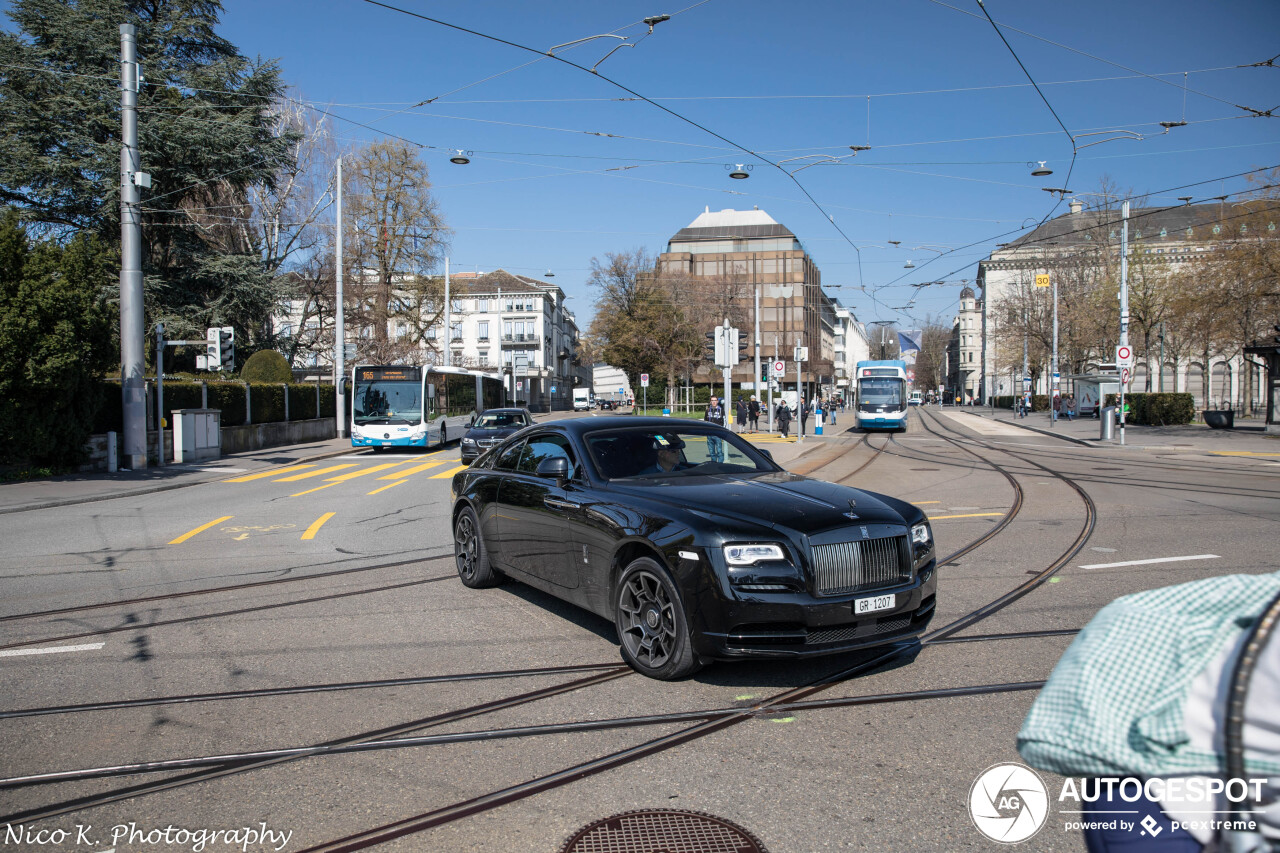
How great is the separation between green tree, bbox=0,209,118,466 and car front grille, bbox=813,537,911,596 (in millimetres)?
17248

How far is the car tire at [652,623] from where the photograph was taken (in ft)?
15.6

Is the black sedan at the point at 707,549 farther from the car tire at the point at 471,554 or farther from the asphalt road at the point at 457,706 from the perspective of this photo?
the car tire at the point at 471,554

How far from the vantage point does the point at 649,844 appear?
10.2 ft

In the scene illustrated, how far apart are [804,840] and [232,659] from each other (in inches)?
160

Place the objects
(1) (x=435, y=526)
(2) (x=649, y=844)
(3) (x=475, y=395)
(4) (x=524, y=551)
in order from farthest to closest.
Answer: (3) (x=475, y=395) → (1) (x=435, y=526) → (4) (x=524, y=551) → (2) (x=649, y=844)

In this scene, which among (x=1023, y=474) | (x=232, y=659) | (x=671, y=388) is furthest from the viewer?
(x=671, y=388)

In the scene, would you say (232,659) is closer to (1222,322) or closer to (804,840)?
(804,840)

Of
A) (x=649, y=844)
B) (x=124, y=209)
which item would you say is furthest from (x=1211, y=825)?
(x=124, y=209)

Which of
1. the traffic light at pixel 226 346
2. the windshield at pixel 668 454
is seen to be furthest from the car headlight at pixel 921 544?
the traffic light at pixel 226 346

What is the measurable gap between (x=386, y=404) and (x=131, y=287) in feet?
31.5

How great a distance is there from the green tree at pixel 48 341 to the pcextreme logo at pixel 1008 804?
18.4m

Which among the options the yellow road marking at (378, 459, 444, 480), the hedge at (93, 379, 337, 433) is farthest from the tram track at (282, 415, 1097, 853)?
the hedge at (93, 379, 337, 433)

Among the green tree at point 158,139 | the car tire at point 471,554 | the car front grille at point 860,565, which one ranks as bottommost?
the car tire at point 471,554

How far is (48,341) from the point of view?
54.3ft
